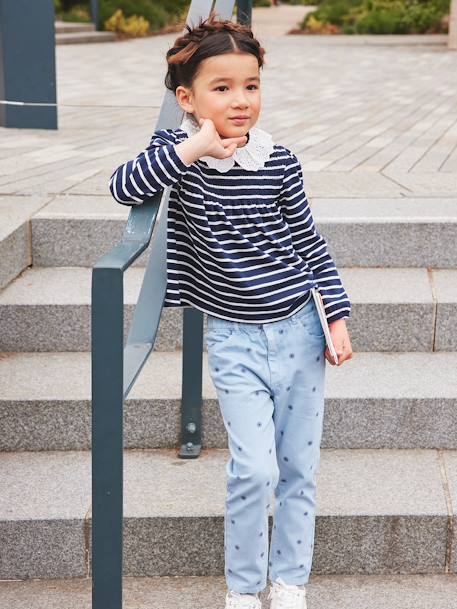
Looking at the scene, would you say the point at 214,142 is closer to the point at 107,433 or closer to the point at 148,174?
the point at 148,174

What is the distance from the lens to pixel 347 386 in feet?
10.4

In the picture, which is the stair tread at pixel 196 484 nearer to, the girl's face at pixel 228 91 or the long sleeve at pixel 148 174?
the long sleeve at pixel 148 174

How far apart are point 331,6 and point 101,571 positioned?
963 inches

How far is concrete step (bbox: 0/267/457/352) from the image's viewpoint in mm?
3385

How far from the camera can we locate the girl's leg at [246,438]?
7.38ft

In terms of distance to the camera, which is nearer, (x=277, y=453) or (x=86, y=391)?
(x=277, y=453)

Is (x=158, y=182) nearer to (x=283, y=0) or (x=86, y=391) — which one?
(x=86, y=391)

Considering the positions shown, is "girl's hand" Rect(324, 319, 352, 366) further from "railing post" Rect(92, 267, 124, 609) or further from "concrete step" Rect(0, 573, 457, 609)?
"concrete step" Rect(0, 573, 457, 609)

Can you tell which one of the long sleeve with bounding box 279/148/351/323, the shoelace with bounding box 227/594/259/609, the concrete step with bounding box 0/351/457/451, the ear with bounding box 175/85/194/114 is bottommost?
the shoelace with bounding box 227/594/259/609

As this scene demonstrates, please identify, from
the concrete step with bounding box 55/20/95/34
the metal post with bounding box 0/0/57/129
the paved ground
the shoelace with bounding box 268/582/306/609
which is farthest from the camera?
the concrete step with bounding box 55/20/95/34

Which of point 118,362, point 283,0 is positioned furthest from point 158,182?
point 283,0

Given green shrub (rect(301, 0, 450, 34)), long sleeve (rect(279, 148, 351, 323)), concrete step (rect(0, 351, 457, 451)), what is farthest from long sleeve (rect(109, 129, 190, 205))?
green shrub (rect(301, 0, 450, 34))

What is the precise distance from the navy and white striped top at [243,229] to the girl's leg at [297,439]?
6cm

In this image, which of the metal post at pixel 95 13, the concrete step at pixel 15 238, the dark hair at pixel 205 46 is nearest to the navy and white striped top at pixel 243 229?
the dark hair at pixel 205 46
